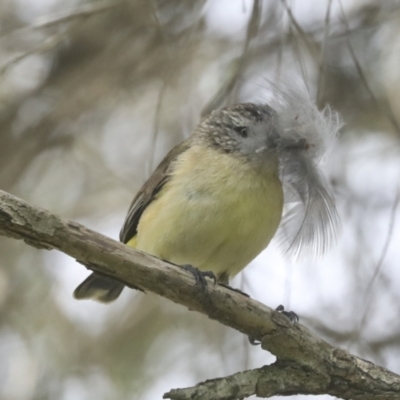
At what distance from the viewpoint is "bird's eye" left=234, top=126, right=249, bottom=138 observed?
439 centimetres

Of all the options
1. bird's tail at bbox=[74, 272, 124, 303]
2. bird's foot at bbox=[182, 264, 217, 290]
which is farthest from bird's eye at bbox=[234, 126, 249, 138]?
bird's tail at bbox=[74, 272, 124, 303]

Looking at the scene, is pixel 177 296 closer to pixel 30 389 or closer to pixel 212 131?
pixel 212 131

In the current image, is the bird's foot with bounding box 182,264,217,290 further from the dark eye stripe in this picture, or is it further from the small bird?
the dark eye stripe

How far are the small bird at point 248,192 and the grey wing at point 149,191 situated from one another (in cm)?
7

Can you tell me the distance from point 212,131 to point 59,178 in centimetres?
233

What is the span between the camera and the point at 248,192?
406cm

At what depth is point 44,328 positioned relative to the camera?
6234mm

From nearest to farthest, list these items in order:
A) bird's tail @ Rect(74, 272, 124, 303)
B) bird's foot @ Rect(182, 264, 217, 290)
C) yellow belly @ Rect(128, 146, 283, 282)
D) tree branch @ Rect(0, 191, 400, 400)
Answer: tree branch @ Rect(0, 191, 400, 400) → bird's foot @ Rect(182, 264, 217, 290) → yellow belly @ Rect(128, 146, 283, 282) → bird's tail @ Rect(74, 272, 124, 303)

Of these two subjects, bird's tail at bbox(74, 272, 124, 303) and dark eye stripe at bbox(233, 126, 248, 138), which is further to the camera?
bird's tail at bbox(74, 272, 124, 303)

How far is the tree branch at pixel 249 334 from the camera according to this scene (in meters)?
3.14

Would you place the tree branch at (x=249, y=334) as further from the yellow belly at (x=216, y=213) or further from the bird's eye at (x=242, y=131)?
the bird's eye at (x=242, y=131)

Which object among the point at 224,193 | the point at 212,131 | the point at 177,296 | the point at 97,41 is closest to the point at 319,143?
the point at 224,193

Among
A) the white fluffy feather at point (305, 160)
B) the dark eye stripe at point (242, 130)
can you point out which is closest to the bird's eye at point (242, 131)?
the dark eye stripe at point (242, 130)

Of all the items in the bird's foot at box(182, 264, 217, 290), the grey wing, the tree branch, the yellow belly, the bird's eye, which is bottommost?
the tree branch
